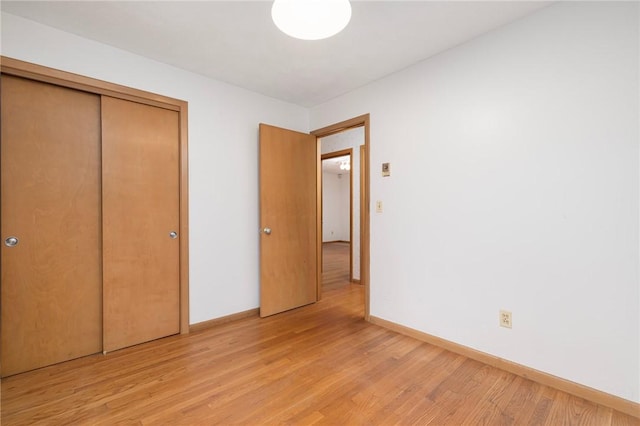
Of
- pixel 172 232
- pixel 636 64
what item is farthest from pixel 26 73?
pixel 636 64

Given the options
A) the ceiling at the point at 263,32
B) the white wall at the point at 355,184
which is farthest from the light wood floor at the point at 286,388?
the ceiling at the point at 263,32

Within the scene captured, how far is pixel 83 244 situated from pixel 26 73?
4.02ft

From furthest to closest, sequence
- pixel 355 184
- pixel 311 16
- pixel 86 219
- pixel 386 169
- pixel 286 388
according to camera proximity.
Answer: pixel 355 184, pixel 386 169, pixel 86 219, pixel 286 388, pixel 311 16

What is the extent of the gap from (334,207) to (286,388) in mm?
8332

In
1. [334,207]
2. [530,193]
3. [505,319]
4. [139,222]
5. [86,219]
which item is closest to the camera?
[530,193]

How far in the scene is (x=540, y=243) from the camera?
1835 mm

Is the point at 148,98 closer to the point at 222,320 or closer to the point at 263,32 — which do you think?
the point at 263,32

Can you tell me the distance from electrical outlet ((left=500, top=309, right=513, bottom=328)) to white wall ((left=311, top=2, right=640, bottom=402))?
0.12 feet

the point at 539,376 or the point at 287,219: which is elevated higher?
the point at 287,219

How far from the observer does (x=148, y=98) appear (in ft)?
→ 7.80

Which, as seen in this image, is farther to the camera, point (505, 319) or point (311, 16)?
point (505, 319)

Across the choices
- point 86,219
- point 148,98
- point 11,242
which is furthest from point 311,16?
point 11,242

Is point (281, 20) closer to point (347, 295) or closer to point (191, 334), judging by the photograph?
point (191, 334)

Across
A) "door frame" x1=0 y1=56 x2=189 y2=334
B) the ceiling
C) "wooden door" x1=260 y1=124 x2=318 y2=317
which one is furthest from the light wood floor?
the ceiling
